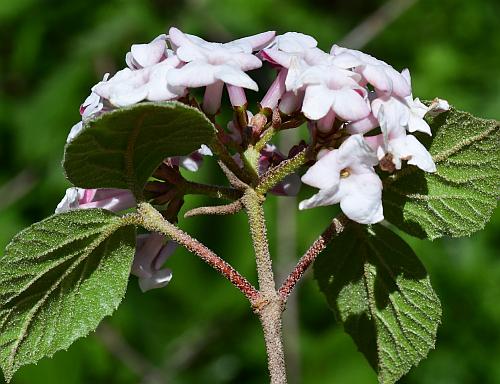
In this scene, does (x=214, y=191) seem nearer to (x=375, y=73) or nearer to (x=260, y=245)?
(x=260, y=245)

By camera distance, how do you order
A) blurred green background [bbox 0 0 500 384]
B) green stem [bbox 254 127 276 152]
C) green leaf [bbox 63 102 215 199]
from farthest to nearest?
blurred green background [bbox 0 0 500 384] < green stem [bbox 254 127 276 152] < green leaf [bbox 63 102 215 199]

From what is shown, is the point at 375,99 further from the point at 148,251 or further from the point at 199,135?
the point at 148,251

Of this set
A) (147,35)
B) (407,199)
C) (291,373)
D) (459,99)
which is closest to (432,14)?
(459,99)

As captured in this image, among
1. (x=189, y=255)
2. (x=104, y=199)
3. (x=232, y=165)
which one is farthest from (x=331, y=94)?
(x=189, y=255)

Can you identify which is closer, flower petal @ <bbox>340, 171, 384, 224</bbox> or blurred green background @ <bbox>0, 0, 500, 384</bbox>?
flower petal @ <bbox>340, 171, 384, 224</bbox>

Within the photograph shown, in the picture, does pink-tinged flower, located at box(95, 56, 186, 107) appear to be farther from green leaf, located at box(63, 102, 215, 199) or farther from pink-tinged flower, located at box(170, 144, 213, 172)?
pink-tinged flower, located at box(170, 144, 213, 172)

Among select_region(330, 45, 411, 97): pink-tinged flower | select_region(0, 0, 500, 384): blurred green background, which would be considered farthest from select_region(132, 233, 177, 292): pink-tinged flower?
select_region(0, 0, 500, 384): blurred green background

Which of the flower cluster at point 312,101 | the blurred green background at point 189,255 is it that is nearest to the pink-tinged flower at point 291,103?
the flower cluster at point 312,101
